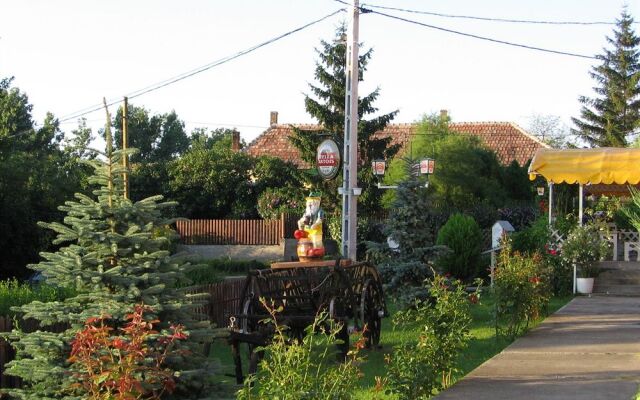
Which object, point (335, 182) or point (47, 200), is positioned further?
point (335, 182)

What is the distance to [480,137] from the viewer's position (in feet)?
185

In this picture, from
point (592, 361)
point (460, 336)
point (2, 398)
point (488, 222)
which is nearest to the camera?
point (2, 398)

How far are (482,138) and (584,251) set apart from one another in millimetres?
36448

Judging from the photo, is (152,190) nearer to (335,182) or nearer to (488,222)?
(335,182)

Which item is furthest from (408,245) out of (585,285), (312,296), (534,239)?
(534,239)

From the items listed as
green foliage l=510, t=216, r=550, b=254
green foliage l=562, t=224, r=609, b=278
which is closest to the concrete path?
green foliage l=562, t=224, r=609, b=278

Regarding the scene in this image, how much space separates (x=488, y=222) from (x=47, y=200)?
667 inches

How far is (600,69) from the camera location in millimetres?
65562

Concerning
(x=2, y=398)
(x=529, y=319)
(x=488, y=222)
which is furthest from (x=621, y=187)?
(x=2, y=398)

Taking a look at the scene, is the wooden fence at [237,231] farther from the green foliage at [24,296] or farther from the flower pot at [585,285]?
the green foliage at [24,296]

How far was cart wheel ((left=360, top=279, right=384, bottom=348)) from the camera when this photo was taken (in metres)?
12.8

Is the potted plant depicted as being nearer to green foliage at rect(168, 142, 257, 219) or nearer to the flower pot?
the flower pot

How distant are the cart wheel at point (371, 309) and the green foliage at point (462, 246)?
35.9ft

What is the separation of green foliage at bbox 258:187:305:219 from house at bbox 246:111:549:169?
10546 millimetres
